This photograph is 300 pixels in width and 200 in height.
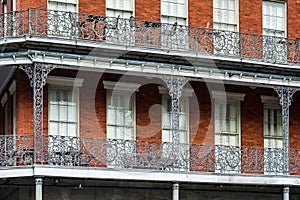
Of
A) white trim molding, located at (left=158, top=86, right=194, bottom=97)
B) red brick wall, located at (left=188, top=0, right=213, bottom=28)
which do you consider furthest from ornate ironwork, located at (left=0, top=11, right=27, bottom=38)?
red brick wall, located at (left=188, top=0, right=213, bottom=28)

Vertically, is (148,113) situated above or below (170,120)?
above

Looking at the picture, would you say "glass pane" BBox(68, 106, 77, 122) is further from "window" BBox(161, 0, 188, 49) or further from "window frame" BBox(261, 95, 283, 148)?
"window frame" BBox(261, 95, 283, 148)

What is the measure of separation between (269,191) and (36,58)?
9.01m

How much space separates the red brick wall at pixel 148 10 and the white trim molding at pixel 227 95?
290cm

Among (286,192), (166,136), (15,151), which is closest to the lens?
(15,151)

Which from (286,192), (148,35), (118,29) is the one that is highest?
(118,29)

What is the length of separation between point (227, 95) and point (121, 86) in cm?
358

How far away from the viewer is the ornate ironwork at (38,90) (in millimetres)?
24369

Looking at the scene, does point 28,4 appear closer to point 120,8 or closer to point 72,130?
point 120,8

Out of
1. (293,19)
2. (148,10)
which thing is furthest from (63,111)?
(293,19)

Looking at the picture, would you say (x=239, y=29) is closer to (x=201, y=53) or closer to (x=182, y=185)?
(x=201, y=53)

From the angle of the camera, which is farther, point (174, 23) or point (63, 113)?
point (174, 23)

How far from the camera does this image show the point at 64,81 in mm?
26562

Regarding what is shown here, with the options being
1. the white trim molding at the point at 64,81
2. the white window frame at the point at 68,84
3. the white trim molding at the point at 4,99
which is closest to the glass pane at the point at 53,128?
the white window frame at the point at 68,84
